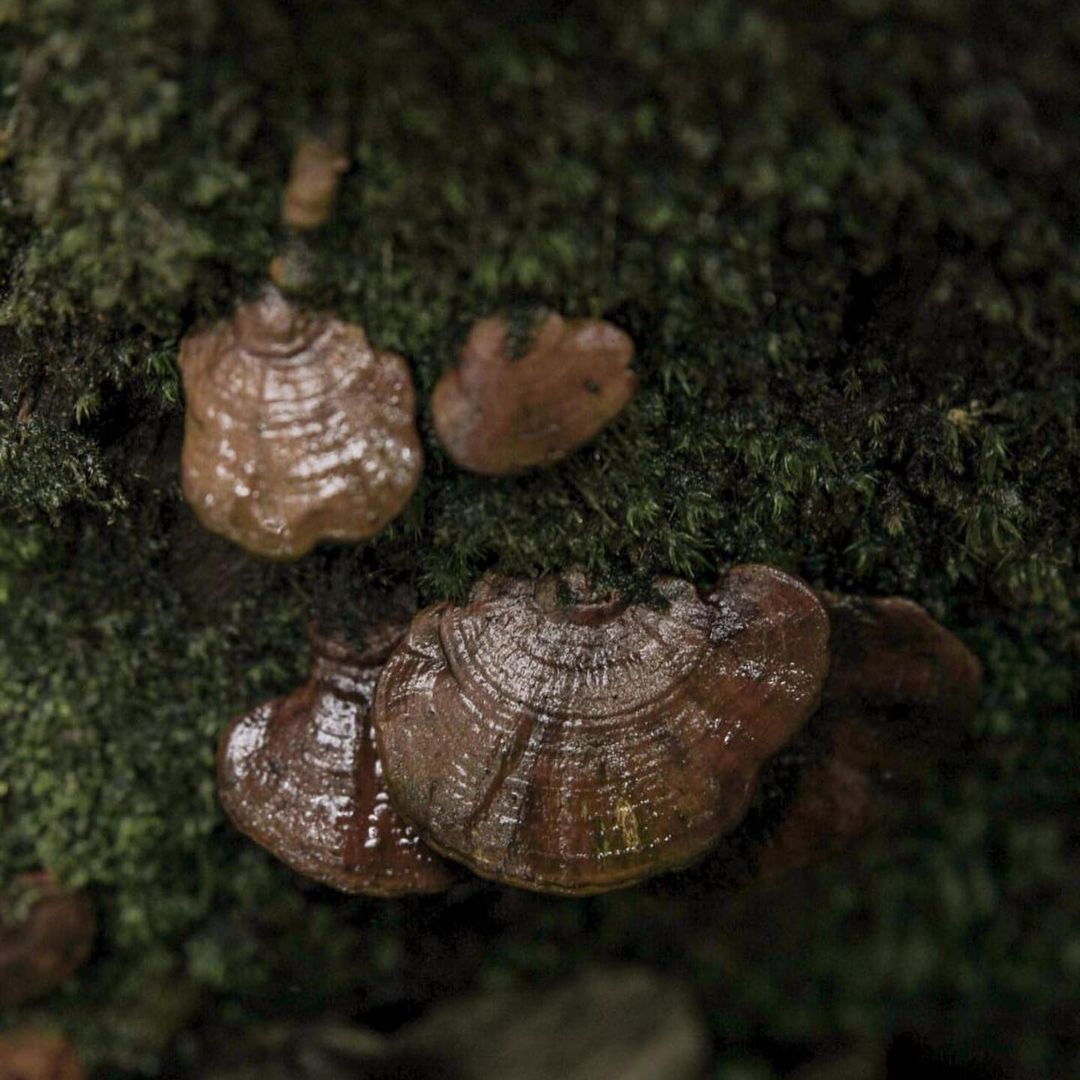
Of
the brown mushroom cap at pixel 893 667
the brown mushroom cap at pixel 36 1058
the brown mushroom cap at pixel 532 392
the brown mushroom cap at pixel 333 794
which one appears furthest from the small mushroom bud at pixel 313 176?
the brown mushroom cap at pixel 36 1058

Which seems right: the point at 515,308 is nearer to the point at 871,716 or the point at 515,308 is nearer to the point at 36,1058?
the point at 871,716

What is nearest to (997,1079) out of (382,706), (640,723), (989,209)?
(640,723)

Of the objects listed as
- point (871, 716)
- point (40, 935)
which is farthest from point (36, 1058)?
point (871, 716)

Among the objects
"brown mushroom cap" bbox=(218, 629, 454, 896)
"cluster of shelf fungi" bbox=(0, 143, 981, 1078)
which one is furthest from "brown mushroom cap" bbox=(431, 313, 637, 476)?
"brown mushroom cap" bbox=(218, 629, 454, 896)

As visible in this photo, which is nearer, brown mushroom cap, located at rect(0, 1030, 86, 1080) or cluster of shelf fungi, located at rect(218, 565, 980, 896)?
cluster of shelf fungi, located at rect(218, 565, 980, 896)

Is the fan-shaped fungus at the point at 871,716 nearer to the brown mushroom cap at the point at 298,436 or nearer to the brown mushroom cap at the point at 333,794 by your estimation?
the brown mushroom cap at the point at 333,794

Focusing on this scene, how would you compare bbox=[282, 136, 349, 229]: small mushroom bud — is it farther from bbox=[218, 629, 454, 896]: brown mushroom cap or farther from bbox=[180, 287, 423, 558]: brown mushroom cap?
bbox=[218, 629, 454, 896]: brown mushroom cap
